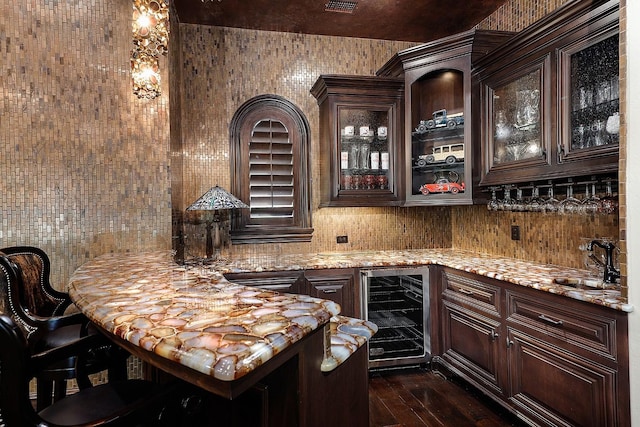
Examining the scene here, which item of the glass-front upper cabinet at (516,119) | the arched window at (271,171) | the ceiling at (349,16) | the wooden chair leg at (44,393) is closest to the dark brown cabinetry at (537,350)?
the glass-front upper cabinet at (516,119)

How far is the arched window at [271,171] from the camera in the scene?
363 centimetres

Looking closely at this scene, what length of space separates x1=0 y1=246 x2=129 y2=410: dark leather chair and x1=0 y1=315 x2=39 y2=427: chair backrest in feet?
1.09

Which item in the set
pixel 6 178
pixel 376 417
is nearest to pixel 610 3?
pixel 376 417

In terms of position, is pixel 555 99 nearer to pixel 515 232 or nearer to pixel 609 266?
pixel 609 266

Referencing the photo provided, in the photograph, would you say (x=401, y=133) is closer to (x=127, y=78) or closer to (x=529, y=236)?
(x=529, y=236)

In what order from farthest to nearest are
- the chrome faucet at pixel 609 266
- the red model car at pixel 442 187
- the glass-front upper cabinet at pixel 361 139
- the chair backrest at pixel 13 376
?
the glass-front upper cabinet at pixel 361 139 < the red model car at pixel 442 187 < the chrome faucet at pixel 609 266 < the chair backrest at pixel 13 376

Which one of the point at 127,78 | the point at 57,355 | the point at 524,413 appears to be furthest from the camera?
the point at 127,78

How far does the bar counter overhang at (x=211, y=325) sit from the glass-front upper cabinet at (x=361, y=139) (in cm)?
192

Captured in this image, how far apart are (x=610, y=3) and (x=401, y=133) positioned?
1709 mm

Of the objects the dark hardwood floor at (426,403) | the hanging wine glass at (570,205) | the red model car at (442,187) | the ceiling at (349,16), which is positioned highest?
the ceiling at (349,16)

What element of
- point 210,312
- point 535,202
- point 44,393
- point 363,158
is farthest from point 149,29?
point 535,202

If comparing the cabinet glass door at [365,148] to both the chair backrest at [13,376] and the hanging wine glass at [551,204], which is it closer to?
the hanging wine glass at [551,204]

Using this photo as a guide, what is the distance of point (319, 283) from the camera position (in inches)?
123

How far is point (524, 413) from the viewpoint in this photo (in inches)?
89.5
